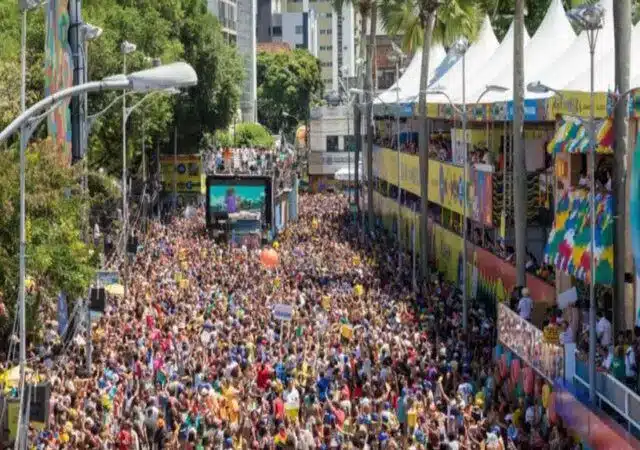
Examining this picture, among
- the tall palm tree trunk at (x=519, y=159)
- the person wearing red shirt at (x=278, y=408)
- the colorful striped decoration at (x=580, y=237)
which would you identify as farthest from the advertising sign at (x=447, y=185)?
the person wearing red shirt at (x=278, y=408)

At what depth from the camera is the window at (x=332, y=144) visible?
106 m

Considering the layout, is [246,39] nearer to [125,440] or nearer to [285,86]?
[285,86]

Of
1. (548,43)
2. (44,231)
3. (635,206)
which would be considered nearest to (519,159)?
(548,43)

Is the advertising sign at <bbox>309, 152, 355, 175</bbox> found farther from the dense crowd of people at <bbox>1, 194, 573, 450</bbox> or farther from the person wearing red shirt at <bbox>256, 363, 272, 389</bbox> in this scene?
the person wearing red shirt at <bbox>256, 363, 272, 389</bbox>

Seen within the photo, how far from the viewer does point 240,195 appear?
2474 inches

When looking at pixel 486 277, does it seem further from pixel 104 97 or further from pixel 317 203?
pixel 317 203

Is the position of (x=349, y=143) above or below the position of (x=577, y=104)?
below

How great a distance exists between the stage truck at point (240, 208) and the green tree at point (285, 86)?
254 ft

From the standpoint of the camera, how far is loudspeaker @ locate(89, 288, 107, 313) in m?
→ 30.4

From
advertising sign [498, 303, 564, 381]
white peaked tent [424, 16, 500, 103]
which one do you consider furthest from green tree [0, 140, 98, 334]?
white peaked tent [424, 16, 500, 103]

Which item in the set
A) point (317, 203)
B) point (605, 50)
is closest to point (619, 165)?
point (605, 50)

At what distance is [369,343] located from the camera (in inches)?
1209

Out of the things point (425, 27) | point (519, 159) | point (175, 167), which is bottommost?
point (175, 167)

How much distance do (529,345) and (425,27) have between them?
25.4 m
